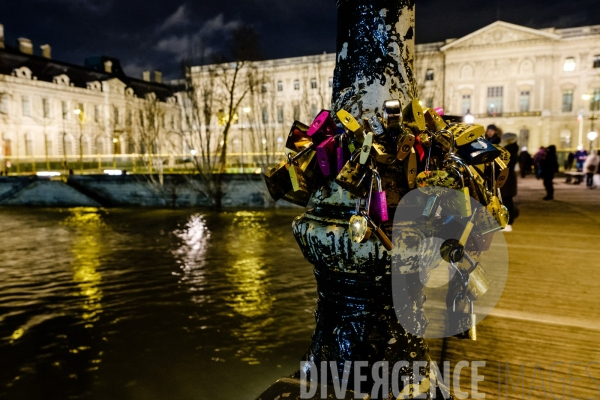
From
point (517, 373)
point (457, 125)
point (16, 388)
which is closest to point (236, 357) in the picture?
point (16, 388)

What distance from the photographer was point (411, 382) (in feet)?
6.03

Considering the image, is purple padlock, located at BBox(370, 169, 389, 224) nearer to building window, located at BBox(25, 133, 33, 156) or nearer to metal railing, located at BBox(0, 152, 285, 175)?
metal railing, located at BBox(0, 152, 285, 175)

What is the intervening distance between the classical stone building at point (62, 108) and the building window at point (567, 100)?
4973 cm

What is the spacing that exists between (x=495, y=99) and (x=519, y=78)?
382cm

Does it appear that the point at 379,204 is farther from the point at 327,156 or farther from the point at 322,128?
the point at 322,128

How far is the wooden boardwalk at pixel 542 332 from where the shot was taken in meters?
2.96

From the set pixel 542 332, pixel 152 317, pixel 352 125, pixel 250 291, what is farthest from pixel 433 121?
pixel 250 291

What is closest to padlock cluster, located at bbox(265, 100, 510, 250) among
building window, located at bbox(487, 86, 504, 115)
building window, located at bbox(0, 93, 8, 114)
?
building window, located at bbox(0, 93, 8, 114)

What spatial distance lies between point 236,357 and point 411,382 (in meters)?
3.45

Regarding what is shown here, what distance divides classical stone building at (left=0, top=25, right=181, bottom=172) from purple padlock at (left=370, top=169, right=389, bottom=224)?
47182 mm

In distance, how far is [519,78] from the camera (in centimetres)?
5938

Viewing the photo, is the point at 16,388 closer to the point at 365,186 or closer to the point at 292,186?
the point at 292,186

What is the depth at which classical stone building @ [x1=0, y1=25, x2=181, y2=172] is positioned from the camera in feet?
165

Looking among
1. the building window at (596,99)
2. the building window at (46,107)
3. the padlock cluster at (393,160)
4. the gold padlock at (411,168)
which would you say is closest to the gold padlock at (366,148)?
the padlock cluster at (393,160)
